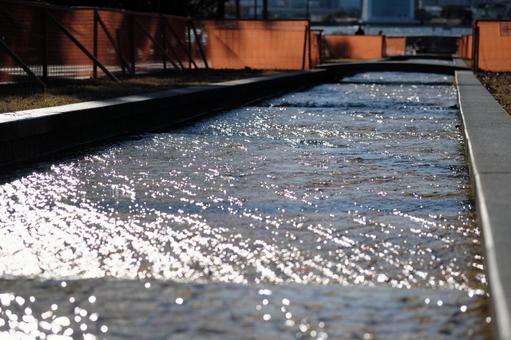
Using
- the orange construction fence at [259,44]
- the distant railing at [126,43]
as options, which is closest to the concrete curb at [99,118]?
the distant railing at [126,43]

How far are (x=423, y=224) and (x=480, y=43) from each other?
105 feet

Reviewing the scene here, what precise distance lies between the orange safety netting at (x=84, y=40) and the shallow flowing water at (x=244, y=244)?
737cm

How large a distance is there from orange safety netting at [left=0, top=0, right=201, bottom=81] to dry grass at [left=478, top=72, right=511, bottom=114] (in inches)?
298

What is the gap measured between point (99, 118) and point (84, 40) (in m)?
9.69

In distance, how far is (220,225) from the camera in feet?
23.1

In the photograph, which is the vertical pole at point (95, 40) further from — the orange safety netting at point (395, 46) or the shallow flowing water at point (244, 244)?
the orange safety netting at point (395, 46)

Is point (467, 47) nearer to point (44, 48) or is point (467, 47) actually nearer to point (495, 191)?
point (44, 48)

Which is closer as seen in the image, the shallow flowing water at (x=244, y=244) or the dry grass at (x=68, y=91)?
the shallow flowing water at (x=244, y=244)

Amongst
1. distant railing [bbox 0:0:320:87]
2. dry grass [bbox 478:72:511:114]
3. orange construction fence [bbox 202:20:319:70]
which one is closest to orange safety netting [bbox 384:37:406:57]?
distant railing [bbox 0:0:320:87]

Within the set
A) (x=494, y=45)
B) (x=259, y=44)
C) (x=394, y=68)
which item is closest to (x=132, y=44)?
(x=259, y=44)

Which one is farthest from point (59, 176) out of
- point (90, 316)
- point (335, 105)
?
point (335, 105)

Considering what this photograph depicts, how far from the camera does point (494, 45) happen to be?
37250 mm

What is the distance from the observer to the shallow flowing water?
4.77 m

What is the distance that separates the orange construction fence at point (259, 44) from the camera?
3641 cm
